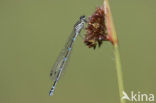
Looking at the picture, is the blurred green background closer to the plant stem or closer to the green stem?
the plant stem

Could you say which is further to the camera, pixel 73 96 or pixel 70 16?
pixel 70 16

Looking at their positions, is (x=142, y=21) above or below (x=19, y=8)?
below

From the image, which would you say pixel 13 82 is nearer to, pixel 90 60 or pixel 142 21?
pixel 90 60

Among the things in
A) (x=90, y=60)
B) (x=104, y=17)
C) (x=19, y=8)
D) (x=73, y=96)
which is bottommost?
(x=73, y=96)

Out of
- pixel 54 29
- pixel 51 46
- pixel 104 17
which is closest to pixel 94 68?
pixel 51 46

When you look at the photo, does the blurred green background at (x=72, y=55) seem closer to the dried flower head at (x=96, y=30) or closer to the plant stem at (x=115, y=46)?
the dried flower head at (x=96, y=30)

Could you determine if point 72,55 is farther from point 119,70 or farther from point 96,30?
point 119,70

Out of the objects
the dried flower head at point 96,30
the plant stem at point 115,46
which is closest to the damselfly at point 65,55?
the dried flower head at point 96,30
